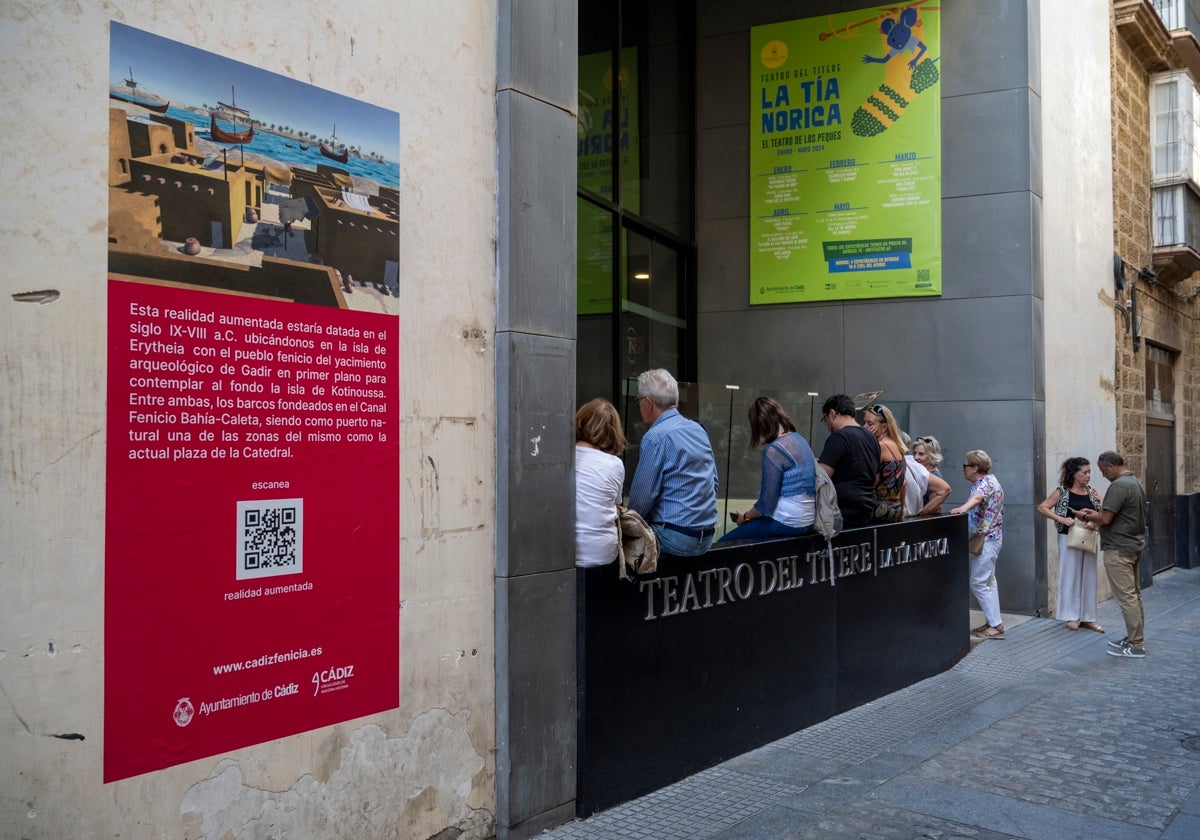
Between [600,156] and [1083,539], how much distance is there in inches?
249

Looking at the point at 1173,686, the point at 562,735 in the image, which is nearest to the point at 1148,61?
the point at 1173,686

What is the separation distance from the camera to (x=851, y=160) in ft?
39.5

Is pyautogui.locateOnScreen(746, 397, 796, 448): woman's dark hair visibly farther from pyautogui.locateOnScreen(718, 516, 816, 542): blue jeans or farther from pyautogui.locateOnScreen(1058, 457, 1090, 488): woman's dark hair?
pyautogui.locateOnScreen(1058, 457, 1090, 488): woman's dark hair

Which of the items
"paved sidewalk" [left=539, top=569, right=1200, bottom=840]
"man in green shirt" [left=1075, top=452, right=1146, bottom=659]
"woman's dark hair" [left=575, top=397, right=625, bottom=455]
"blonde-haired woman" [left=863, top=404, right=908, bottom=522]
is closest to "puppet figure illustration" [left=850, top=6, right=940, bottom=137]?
"blonde-haired woman" [left=863, top=404, right=908, bottom=522]

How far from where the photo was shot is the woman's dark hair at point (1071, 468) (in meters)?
11.1

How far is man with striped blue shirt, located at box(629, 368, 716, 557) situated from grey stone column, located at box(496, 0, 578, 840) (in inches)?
26.1

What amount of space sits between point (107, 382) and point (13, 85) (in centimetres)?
92

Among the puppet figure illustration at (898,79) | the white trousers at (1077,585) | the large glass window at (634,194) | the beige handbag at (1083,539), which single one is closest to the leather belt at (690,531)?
the large glass window at (634,194)

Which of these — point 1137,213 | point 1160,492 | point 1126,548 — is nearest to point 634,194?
point 1126,548

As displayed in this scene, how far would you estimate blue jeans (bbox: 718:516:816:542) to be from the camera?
7012mm

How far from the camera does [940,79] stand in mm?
12055

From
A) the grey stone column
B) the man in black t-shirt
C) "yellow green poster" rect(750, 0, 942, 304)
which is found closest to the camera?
the grey stone column

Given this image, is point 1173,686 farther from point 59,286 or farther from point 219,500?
point 59,286

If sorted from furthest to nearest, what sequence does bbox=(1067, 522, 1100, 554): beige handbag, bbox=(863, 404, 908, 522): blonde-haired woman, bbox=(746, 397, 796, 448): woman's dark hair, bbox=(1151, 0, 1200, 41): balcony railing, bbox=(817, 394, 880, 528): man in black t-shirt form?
bbox=(1151, 0, 1200, 41): balcony railing
bbox=(1067, 522, 1100, 554): beige handbag
bbox=(863, 404, 908, 522): blonde-haired woman
bbox=(817, 394, 880, 528): man in black t-shirt
bbox=(746, 397, 796, 448): woman's dark hair
